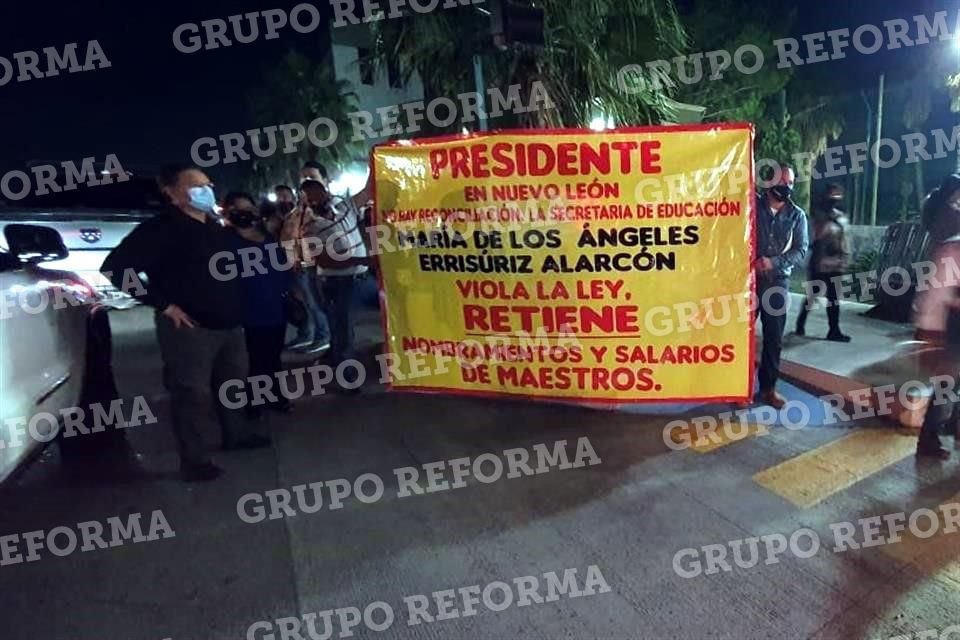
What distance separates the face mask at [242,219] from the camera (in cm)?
484

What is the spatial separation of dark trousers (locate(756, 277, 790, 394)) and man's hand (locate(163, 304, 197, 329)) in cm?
363

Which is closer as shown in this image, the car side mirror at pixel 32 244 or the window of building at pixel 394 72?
the car side mirror at pixel 32 244

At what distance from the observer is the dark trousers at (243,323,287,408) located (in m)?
5.17

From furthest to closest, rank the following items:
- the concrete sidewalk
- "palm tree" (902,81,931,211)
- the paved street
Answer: "palm tree" (902,81,931,211) < the concrete sidewalk < the paved street

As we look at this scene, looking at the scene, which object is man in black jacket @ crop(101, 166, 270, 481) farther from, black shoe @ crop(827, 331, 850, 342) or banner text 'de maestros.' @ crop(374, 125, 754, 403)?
black shoe @ crop(827, 331, 850, 342)

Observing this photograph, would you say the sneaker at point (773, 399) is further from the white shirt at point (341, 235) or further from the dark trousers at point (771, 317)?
the white shirt at point (341, 235)

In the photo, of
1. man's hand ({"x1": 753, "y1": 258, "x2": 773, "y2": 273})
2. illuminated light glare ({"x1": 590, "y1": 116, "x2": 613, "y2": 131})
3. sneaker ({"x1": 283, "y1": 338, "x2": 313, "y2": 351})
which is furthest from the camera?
sneaker ({"x1": 283, "y1": 338, "x2": 313, "y2": 351})

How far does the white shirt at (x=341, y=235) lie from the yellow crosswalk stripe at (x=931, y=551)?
402 cm

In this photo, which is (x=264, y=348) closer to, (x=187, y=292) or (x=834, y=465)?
(x=187, y=292)

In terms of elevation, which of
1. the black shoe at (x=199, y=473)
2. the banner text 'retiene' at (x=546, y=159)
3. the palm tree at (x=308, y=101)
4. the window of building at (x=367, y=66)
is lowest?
the black shoe at (x=199, y=473)

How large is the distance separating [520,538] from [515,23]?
11.3ft

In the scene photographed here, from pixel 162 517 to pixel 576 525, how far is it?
2.22 meters

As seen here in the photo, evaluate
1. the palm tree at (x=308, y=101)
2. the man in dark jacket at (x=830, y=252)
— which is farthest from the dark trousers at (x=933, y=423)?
the palm tree at (x=308, y=101)

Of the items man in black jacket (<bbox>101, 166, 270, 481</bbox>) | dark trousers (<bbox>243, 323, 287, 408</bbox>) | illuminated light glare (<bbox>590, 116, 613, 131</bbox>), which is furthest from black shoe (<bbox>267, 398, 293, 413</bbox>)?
illuminated light glare (<bbox>590, 116, 613, 131</bbox>)
